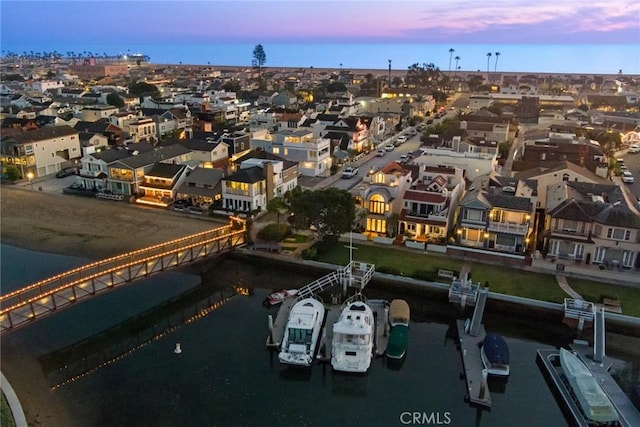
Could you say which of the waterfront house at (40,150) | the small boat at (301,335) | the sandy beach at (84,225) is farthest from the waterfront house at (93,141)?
the small boat at (301,335)

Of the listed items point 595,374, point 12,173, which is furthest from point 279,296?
point 12,173

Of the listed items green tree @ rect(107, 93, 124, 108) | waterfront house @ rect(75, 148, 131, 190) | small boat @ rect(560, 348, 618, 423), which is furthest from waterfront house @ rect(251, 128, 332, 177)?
green tree @ rect(107, 93, 124, 108)

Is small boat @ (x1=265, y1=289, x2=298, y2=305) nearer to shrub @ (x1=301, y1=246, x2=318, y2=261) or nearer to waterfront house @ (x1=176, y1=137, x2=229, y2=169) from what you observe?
shrub @ (x1=301, y1=246, x2=318, y2=261)

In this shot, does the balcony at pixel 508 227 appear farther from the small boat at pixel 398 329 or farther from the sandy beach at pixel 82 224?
the sandy beach at pixel 82 224

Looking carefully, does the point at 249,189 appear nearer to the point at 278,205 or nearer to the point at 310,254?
the point at 278,205

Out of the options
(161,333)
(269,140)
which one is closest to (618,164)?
(269,140)
